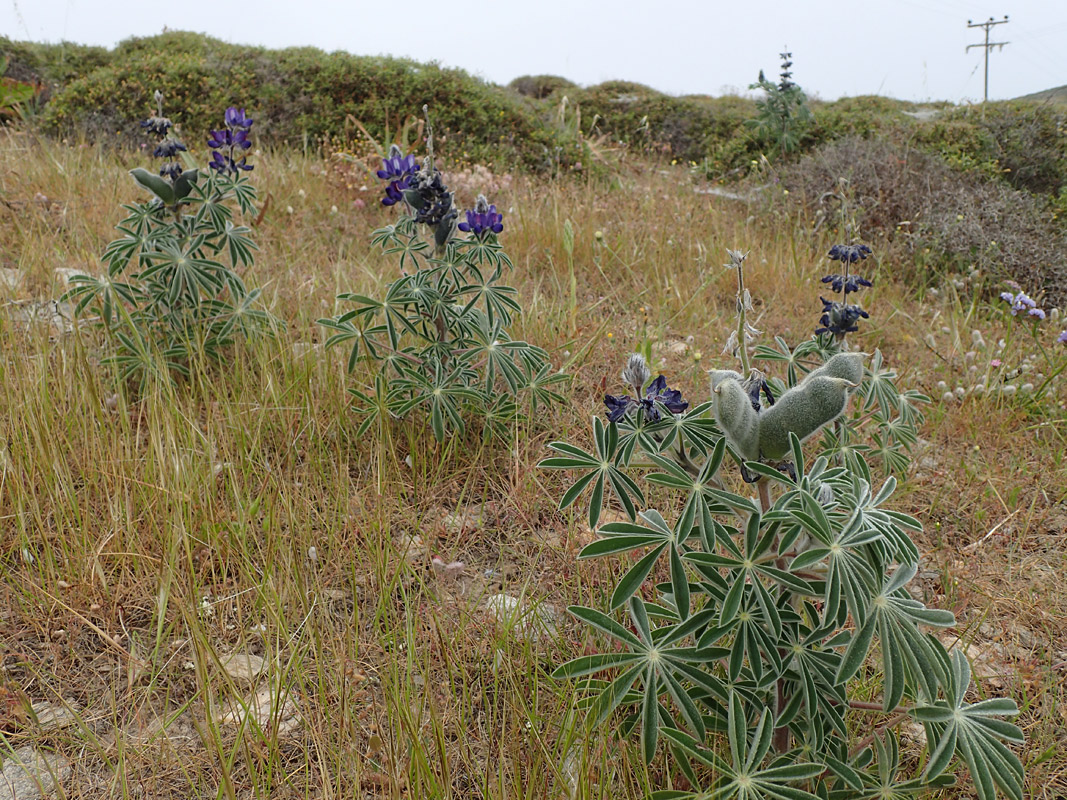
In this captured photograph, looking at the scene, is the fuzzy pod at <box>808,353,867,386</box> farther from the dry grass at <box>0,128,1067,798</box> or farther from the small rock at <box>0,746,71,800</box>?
the small rock at <box>0,746,71,800</box>

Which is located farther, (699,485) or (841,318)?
(841,318)

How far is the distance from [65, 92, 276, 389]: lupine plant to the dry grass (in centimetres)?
15

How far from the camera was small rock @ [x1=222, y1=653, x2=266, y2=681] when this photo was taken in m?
1.89

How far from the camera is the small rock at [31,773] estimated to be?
1.58 m

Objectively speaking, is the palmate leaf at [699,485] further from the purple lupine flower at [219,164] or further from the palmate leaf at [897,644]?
the purple lupine flower at [219,164]

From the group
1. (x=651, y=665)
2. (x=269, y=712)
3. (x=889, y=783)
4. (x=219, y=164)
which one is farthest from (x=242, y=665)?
(x=219, y=164)

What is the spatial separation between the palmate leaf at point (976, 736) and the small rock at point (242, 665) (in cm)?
149

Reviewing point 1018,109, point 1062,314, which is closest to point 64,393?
point 1062,314

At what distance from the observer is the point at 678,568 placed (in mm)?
1266

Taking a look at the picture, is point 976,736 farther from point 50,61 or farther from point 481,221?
point 50,61

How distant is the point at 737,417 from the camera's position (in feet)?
3.99

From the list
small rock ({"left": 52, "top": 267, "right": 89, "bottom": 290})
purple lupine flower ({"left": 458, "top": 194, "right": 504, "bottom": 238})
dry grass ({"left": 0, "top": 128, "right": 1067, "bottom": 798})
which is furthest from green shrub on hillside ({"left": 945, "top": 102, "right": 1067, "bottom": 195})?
small rock ({"left": 52, "top": 267, "right": 89, "bottom": 290})

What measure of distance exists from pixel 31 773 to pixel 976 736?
188cm

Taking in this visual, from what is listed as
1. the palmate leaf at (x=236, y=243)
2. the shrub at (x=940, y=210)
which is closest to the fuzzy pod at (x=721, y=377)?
the palmate leaf at (x=236, y=243)
